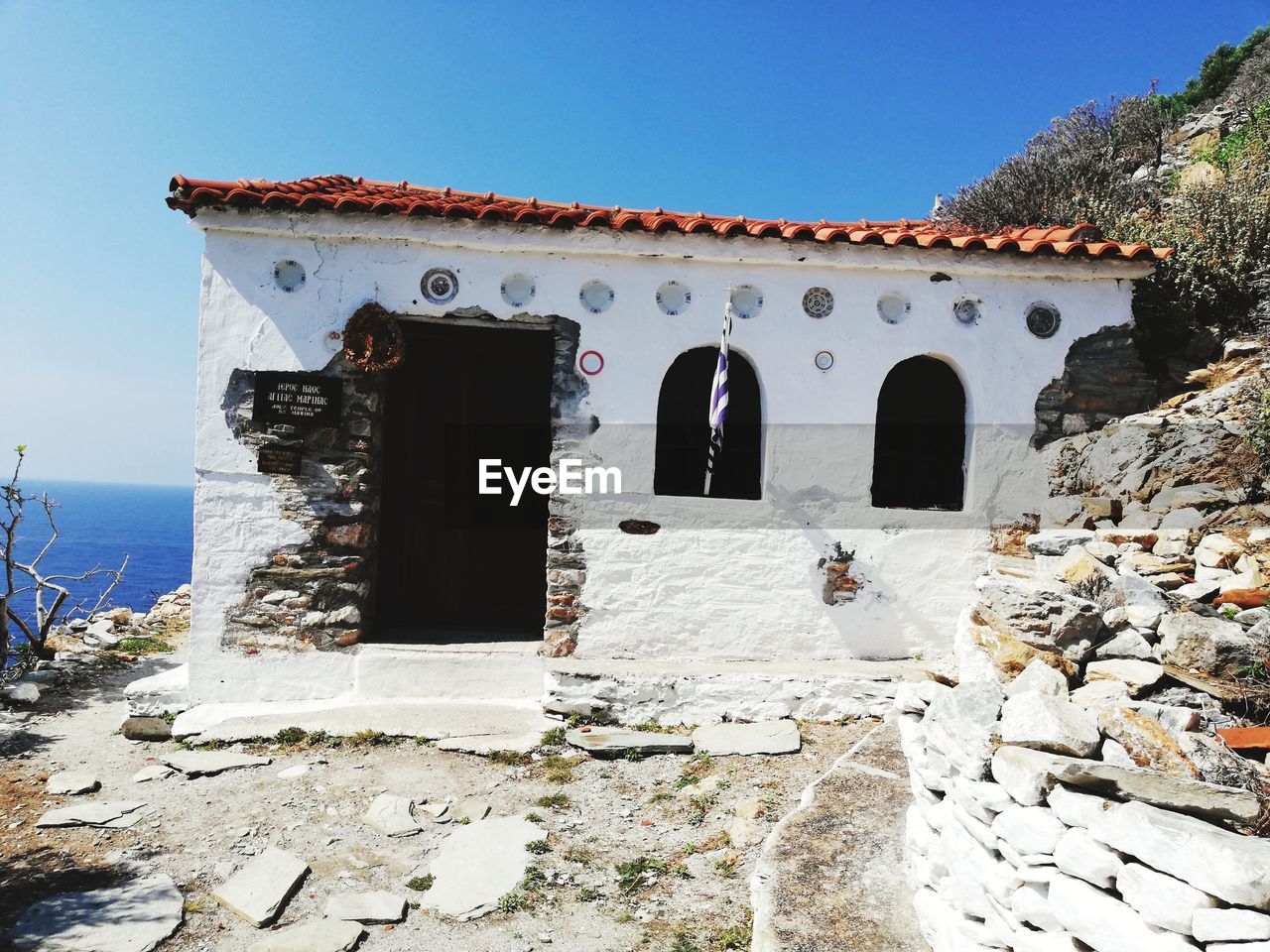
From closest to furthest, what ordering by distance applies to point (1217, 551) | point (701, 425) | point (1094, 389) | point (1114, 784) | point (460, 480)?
point (1114, 784), point (1217, 551), point (1094, 389), point (701, 425), point (460, 480)

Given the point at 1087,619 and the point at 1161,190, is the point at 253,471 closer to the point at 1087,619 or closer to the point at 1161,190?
the point at 1087,619

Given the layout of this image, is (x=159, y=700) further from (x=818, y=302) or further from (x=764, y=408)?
(x=818, y=302)

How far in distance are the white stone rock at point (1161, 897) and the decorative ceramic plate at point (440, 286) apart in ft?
17.2

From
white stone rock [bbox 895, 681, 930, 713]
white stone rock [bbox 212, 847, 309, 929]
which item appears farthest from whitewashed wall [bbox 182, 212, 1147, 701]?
white stone rock [bbox 895, 681, 930, 713]

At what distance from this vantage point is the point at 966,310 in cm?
600

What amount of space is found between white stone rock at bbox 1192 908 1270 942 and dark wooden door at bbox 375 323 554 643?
5.55m

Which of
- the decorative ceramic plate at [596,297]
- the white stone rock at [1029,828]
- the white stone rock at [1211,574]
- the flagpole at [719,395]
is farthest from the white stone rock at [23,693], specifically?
the white stone rock at [1211,574]

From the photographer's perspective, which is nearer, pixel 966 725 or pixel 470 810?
pixel 966 725

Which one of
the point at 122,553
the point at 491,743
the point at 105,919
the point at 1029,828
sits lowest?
the point at 122,553

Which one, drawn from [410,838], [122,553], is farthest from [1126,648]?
[122,553]

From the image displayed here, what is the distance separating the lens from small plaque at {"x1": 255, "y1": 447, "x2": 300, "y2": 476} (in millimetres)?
5738

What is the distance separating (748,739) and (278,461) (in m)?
3.98

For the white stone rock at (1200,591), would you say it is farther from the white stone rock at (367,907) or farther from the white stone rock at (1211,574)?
the white stone rock at (367,907)

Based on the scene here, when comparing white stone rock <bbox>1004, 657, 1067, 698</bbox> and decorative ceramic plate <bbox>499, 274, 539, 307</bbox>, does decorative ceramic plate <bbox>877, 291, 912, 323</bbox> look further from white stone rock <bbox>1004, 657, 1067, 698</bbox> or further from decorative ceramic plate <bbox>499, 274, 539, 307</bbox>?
white stone rock <bbox>1004, 657, 1067, 698</bbox>
